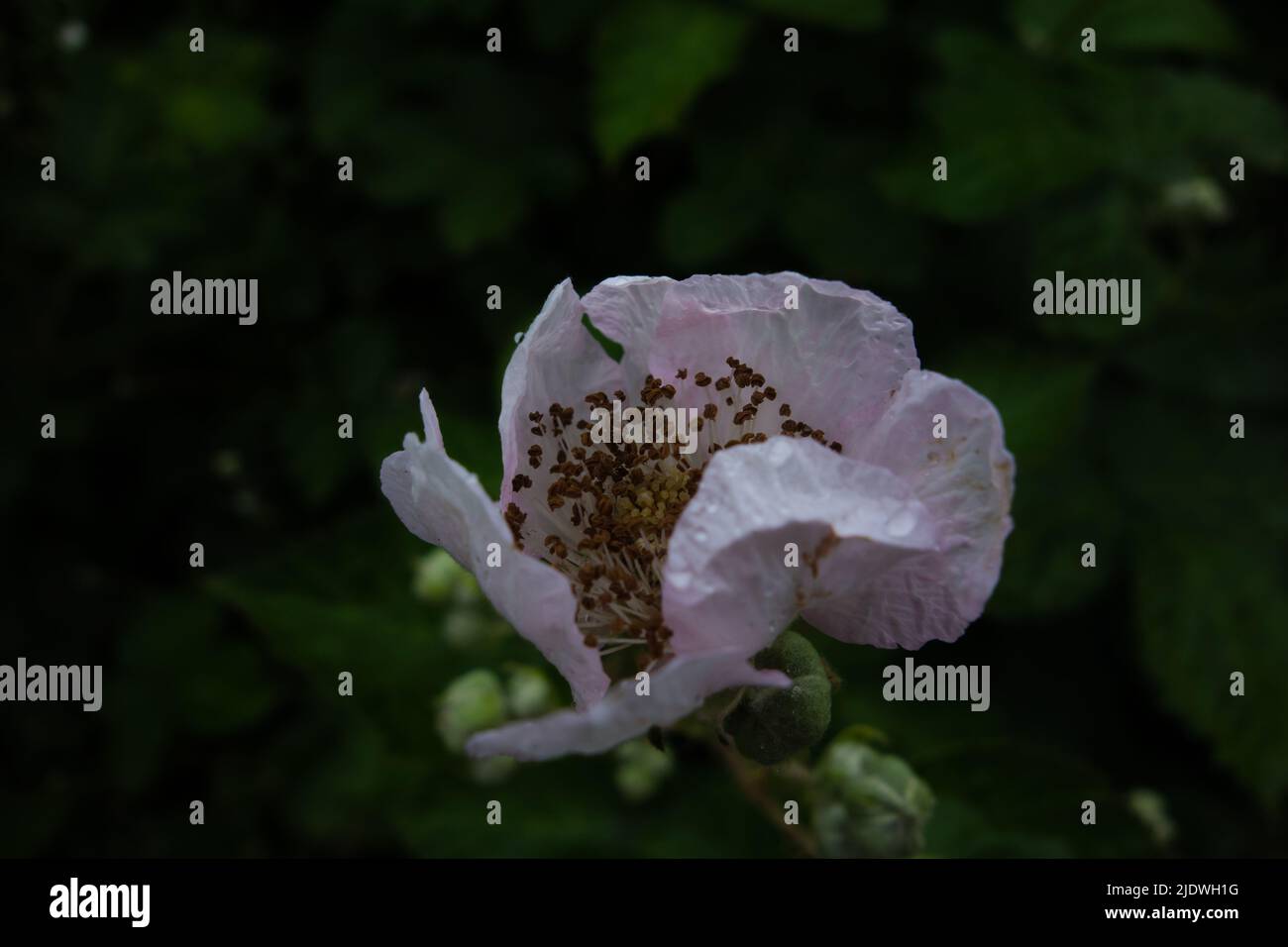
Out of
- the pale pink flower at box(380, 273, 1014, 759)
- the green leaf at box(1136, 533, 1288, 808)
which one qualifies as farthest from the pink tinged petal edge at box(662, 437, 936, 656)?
the green leaf at box(1136, 533, 1288, 808)

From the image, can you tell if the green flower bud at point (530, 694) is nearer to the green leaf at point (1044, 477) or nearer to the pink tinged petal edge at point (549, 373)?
the pink tinged petal edge at point (549, 373)

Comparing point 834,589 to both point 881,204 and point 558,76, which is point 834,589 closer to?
point 881,204

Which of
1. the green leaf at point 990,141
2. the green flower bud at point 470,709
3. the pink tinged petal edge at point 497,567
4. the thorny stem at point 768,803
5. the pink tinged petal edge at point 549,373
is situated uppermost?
the green leaf at point 990,141

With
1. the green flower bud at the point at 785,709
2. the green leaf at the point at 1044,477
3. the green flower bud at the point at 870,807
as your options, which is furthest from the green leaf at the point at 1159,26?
the green flower bud at the point at 785,709

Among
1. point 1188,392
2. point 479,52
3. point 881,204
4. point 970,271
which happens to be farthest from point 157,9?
point 1188,392

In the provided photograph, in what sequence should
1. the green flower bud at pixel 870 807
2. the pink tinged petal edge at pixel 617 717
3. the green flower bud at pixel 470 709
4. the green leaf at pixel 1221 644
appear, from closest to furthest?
the pink tinged petal edge at pixel 617 717 → the green flower bud at pixel 870 807 → the green flower bud at pixel 470 709 → the green leaf at pixel 1221 644

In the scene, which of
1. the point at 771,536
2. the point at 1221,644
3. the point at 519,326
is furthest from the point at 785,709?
the point at 1221,644
